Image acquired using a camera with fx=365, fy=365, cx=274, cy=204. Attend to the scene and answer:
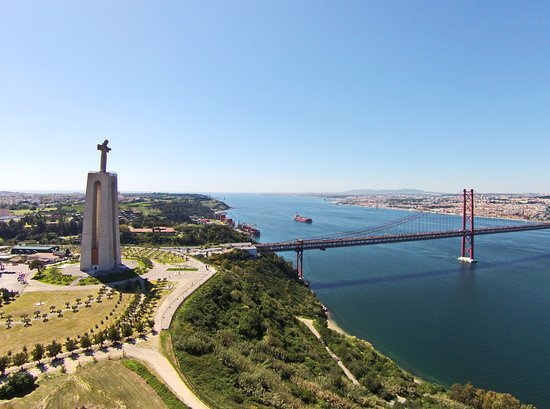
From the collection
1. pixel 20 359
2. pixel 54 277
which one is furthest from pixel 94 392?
pixel 54 277

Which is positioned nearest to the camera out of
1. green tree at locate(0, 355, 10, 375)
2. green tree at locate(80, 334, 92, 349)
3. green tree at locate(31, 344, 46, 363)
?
green tree at locate(0, 355, 10, 375)

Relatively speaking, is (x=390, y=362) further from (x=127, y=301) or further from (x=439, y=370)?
(x=127, y=301)

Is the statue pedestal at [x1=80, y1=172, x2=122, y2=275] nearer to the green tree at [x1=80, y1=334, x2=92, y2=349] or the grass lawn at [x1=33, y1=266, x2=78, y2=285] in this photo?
the grass lawn at [x1=33, y1=266, x2=78, y2=285]

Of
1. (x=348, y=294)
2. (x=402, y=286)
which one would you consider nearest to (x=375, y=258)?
(x=402, y=286)

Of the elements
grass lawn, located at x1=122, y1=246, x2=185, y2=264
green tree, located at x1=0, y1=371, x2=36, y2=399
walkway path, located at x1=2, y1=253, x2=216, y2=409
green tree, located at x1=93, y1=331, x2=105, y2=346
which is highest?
green tree, located at x1=0, y1=371, x2=36, y2=399

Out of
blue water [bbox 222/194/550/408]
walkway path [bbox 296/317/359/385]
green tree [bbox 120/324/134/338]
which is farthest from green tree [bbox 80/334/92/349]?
blue water [bbox 222/194/550/408]

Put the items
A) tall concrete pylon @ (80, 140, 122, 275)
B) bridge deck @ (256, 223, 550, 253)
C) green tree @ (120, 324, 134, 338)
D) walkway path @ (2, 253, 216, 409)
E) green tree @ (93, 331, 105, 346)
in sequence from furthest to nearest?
bridge deck @ (256, 223, 550, 253) < tall concrete pylon @ (80, 140, 122, 275) < green tree @ (120, 324, 134, 338) < green tree @ (93, 331, 105, 346) < walkway path @ (2, 253, 216, 409)
